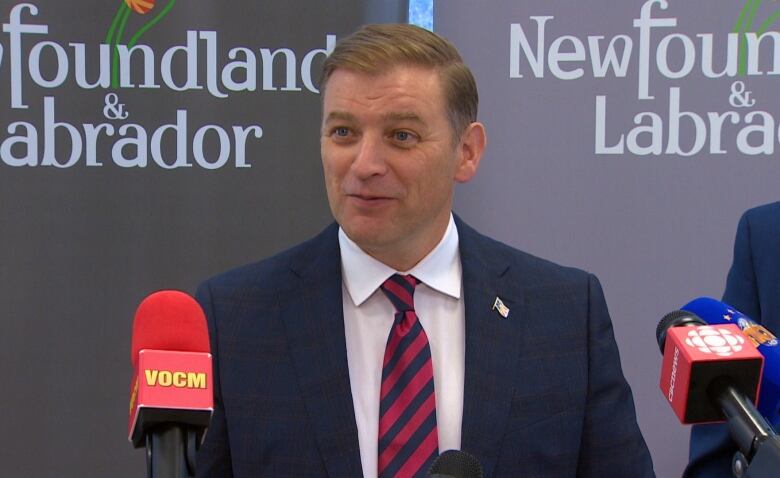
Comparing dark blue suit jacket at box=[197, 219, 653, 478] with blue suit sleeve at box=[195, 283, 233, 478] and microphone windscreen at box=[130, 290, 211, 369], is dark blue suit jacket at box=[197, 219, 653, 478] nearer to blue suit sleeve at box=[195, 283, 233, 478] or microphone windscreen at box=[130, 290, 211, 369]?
blue suit sleeve at box=[195, 283, 233, 478]

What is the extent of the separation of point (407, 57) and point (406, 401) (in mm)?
689

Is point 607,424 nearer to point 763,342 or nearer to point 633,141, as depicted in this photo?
point 763,342

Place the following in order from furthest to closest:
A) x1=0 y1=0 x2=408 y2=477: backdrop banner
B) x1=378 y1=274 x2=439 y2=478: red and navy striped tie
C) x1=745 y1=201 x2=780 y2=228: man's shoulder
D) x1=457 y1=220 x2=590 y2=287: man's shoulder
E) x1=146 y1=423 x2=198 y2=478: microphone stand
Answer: x1=0 y1=0 x2=408 y2=477: backdrop banner → x1=745 y1=201 x2=780 y2=228: man's shoulder → x1=457 y1=220 x2=590 y2=287: man's shoulder → x1=378 y1=274 x2=439 y2=478: red and navy striped tie → x1=146 y1=423 x2=198 y2=478: microphone stand

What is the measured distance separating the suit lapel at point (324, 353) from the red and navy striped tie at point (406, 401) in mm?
66

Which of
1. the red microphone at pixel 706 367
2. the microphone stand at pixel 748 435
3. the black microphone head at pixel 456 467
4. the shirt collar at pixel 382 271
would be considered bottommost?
the black microphone head at pixel 456 467

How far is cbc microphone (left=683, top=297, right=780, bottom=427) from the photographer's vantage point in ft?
5.78

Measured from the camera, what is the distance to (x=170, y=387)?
1304mm

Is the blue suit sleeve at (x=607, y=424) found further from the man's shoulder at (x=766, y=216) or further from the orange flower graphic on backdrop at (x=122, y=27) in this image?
the orange flower graphic on backdrop at (x=122, y=27)

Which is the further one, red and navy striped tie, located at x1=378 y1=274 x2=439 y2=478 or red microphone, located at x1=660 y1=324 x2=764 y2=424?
red and navy striped tie, located at x1=378 y1=274 x2=439 y2=478

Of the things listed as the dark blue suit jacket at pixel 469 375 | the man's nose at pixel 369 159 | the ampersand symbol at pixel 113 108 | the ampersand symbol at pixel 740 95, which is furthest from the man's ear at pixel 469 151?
the ampersand symbol at pixel 113 108

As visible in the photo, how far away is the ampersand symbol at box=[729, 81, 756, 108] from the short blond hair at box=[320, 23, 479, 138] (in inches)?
49.2

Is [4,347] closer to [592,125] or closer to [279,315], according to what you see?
[279,315]

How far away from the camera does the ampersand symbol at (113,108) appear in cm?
328

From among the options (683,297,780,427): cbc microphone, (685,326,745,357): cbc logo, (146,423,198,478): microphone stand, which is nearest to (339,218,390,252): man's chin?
(683,297,780,427): cbc microphone
